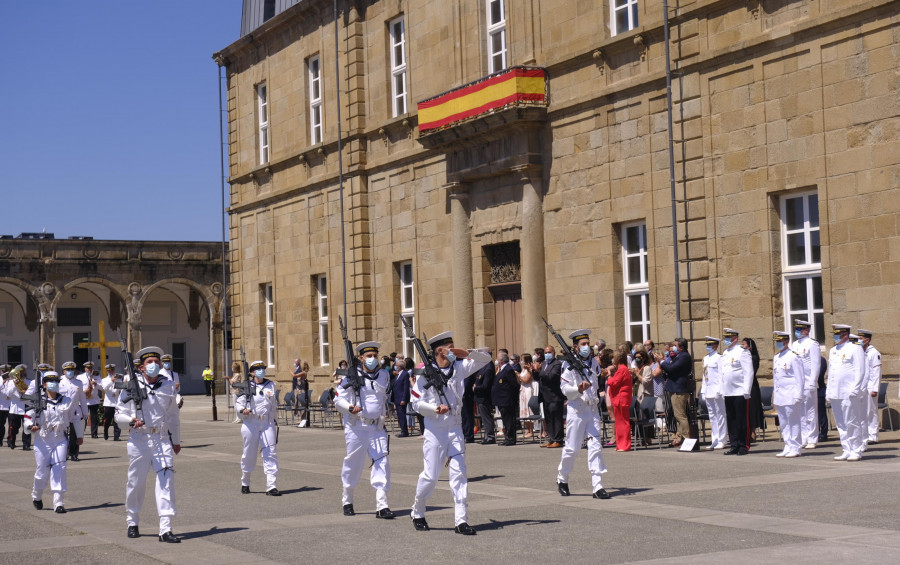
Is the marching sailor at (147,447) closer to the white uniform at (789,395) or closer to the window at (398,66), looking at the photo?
the white uniform at (789,395)

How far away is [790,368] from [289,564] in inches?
368

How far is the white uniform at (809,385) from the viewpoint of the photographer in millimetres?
16734

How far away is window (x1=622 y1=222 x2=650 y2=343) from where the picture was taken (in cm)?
2227

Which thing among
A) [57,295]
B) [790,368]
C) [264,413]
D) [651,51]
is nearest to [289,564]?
[264,413]

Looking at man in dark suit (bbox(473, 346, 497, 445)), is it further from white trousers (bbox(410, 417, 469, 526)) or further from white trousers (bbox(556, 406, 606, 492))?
white trousers (bbox(410, 417, 469, 526))

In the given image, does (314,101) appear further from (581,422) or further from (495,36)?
(581,422)

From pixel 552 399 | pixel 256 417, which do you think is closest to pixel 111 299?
pixel 552 399

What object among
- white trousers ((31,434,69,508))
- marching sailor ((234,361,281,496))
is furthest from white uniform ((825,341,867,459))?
white trousers ((31,434,69,508))

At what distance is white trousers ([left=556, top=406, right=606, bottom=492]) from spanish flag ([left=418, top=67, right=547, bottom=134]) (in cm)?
1169

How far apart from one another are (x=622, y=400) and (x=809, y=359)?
2.97 m

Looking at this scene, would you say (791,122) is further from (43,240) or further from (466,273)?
(43,240)

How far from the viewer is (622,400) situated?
60.7 feet

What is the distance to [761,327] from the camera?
1956 centimetres

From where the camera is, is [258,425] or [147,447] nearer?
[147,447]
